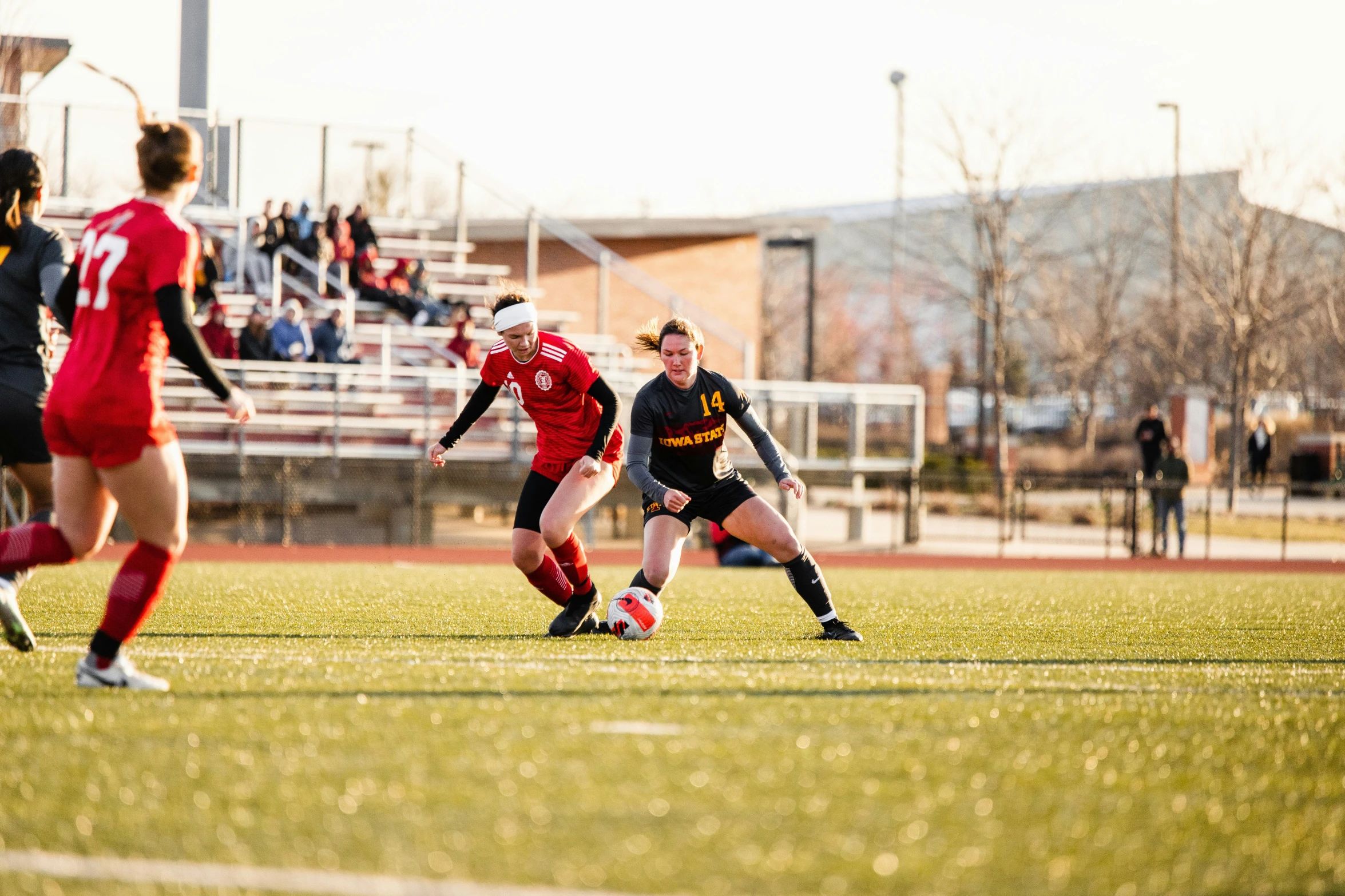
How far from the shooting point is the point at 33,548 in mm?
5426

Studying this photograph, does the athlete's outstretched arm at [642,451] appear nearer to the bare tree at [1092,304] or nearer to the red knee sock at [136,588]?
the red knee sock at [136,588]

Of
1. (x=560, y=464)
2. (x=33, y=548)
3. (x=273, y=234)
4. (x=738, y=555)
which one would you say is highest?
(x=273, y=234)

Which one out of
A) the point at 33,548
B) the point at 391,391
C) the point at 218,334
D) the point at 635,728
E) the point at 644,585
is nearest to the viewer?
the point at 635,728

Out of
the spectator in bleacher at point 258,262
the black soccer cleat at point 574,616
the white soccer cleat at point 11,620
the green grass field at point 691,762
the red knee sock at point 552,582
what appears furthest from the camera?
the spectator in bleacher at point 258,262

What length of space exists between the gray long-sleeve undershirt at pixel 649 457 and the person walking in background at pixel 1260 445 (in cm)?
2383

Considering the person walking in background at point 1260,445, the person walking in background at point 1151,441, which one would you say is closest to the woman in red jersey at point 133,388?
the person walking in background at point 1151,441

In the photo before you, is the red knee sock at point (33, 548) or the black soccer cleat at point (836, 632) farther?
the black soccer cleat at point (836, 632)

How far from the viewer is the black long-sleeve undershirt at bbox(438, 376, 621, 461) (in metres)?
7.66

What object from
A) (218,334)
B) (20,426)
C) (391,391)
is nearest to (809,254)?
(391,391)

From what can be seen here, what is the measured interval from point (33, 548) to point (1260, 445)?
91.1ft

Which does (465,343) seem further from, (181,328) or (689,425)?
(181,328)

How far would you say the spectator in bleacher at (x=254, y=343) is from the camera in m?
19.7

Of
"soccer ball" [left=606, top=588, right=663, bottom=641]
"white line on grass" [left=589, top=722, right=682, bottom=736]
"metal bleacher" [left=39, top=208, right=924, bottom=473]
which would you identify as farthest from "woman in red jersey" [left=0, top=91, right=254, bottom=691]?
"metal bleacher" [left=39, top=208, right=924, bottom=473]

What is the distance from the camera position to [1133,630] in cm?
902
